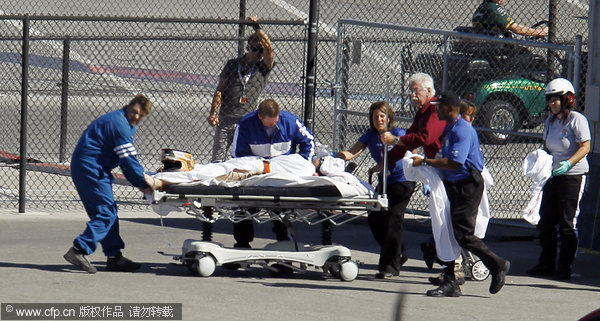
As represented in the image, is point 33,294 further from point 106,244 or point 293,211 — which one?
point 293,211

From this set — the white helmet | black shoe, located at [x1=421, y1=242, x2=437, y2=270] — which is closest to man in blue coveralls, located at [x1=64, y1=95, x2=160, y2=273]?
black shoe, located at [x1=421, y1=242, x2=437, y2=270]

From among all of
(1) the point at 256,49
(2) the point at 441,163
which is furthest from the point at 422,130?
(1) the point at 256,49

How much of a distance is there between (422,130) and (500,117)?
5861mm

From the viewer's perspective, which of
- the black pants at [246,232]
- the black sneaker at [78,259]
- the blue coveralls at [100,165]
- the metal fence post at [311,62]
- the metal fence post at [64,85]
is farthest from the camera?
the metal fence post at [64,85]

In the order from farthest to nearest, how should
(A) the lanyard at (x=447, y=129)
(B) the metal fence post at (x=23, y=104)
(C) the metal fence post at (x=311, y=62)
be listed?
(C) the metal fence post at (x=311, y=62) < (B) the metal fence post at (x=23, y=104) < (A) the lanyard at (x=447, y=129)

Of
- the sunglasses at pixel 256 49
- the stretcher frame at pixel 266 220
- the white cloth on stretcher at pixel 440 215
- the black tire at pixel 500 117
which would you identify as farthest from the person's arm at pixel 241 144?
the black tire at pixel 500 117

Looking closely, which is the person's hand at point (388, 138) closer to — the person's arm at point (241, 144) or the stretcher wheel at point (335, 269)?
the stretcher wheel at point (335, 269)

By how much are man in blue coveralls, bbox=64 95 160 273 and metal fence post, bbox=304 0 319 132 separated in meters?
3.55

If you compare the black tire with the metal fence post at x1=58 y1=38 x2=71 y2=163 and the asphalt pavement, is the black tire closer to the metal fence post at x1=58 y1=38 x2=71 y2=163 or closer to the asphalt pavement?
the asphalt pavement

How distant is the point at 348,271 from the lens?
28.4 feet

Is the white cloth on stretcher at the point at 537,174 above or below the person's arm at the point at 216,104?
below

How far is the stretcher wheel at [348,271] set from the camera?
28.4 feet

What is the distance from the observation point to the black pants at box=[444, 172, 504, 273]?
8.06 m

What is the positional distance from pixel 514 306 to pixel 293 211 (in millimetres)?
1930
